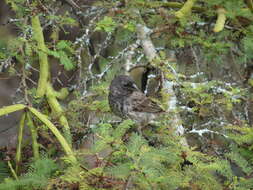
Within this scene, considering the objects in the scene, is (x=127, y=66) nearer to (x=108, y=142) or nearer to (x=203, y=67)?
(x=203, y=67)

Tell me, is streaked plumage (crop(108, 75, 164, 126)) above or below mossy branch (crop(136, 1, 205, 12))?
below

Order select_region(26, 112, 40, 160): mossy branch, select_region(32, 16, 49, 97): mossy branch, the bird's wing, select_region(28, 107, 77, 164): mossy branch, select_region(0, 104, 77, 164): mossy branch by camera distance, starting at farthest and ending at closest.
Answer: the bird's wing
select_region(32, 16, 49, 97): mossy branch
select_region(26, 112, 40, 160): mossy branch
select_region(0, 104, 77, 164): mossy branch
select_region(28, 107, 77, 164): mossy branch

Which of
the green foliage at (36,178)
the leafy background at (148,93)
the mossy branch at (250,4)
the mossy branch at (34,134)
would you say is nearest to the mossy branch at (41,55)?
the leafy background at (148,93)

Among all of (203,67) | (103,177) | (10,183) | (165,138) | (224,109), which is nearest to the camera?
(103,177)

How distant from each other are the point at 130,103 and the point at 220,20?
117 centimetres

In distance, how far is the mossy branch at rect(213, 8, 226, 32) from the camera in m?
4.49

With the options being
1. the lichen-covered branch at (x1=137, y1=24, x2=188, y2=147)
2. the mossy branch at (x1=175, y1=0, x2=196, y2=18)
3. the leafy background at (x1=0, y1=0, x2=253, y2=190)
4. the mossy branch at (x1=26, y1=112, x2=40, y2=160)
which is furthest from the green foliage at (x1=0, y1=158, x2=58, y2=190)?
the mossy branch at (x1=175, y1=0, x2=196, y2=18)

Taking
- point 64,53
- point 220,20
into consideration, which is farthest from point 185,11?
point 64,53

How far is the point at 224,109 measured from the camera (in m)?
4.70

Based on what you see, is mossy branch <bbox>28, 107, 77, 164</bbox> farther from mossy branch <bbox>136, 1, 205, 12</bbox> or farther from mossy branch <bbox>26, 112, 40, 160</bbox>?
mossy branch <bbox>136, 1, 205, 12</bbox>

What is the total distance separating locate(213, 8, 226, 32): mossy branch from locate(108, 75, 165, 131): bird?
0.86m

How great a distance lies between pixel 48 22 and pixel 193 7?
1.53m

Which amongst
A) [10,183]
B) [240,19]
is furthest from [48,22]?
[10,183]

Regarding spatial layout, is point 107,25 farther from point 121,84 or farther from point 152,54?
point 121,84
